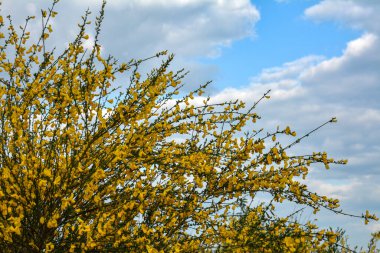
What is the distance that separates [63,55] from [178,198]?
7.46 ft

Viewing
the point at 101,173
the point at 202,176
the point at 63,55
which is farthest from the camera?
the point at 63,55

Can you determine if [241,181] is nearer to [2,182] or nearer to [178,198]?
[178,198]

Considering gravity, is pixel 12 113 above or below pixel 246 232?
above

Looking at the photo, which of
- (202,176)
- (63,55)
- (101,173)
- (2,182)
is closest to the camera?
(101,173)

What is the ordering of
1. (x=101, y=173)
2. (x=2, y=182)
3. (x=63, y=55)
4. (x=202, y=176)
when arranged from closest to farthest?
(x=101, y=173) < (x=2, y=182) < (x=202, y=176) < (x=63, y=55)

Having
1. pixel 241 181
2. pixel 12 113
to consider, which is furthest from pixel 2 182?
pixel 241 181

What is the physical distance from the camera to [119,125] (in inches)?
214

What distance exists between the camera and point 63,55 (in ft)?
20.2

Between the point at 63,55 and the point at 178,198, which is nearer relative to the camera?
the point at 178,198

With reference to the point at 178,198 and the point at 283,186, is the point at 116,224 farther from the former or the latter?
the point at 283,186

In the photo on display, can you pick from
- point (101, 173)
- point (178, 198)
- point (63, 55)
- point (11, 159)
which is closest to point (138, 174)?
point (178, 198)

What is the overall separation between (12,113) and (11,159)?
49cm

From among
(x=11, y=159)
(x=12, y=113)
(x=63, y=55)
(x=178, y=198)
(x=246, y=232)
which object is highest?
(x=63, y=55)

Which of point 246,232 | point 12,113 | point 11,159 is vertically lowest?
point 246,232
